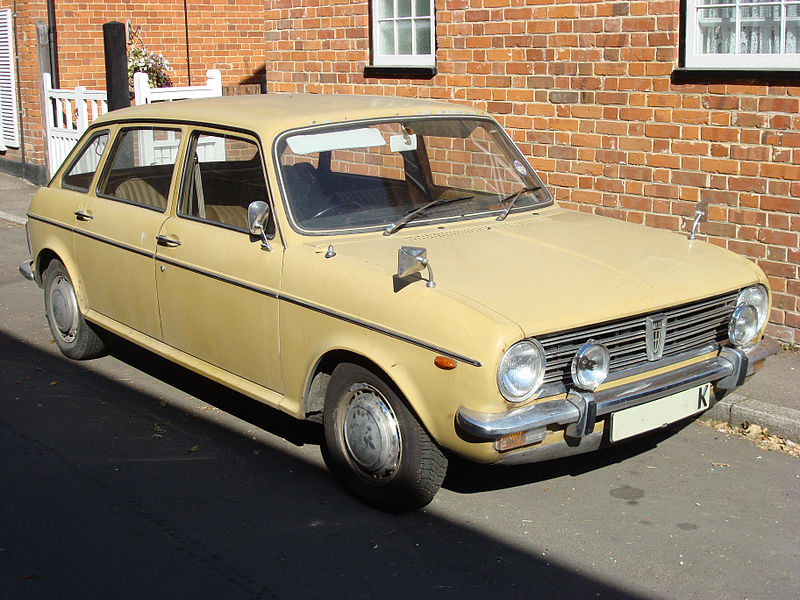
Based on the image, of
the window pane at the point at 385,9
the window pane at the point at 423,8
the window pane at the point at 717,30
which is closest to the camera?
the window pane at the point at 717,30

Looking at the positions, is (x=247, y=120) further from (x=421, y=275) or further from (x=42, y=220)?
(x=42, y=220)

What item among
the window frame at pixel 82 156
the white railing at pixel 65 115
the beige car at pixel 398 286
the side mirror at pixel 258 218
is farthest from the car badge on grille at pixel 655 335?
the white railing at pixel 65 115

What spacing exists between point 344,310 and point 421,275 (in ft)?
1.33

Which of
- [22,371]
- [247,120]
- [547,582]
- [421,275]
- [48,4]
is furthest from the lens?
[48,4]

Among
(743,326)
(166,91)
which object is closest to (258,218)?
(743,326)

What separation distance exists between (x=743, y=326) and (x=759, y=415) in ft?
3.13

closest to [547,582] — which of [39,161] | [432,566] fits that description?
[432,566]

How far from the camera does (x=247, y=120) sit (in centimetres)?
552

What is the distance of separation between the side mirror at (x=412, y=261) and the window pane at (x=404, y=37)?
6156mm

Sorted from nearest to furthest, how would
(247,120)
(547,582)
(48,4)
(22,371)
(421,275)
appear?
(547,582) → (421,275) → (247,120) → (22,371) → (48,4)

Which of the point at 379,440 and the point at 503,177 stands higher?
the point at 503,177

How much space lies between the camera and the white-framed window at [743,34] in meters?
7.01

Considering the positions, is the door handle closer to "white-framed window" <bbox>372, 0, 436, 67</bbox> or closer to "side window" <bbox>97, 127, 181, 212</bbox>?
"side window" <bbox>97, 127, 181, 212</bbox>

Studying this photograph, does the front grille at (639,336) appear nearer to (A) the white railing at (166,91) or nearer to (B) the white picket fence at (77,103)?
(A) the white railing at (166,91)
